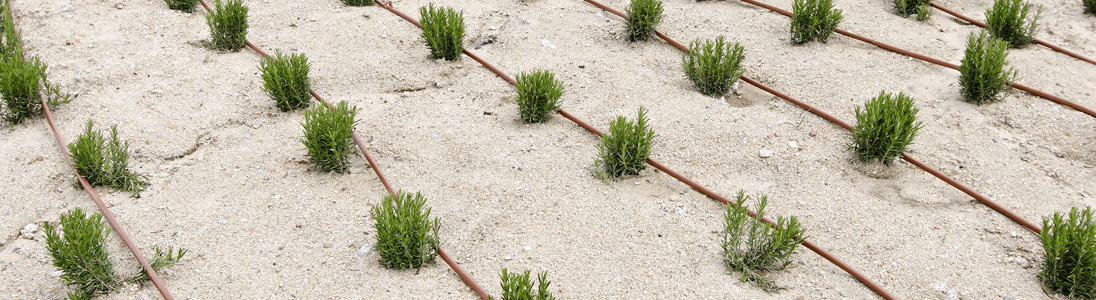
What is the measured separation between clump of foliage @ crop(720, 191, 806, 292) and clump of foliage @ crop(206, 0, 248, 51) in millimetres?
4352

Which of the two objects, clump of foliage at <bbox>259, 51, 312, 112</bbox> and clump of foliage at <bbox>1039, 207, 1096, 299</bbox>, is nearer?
clump of foliage at <bbox>1039, 207, 1096, 299</bbox>

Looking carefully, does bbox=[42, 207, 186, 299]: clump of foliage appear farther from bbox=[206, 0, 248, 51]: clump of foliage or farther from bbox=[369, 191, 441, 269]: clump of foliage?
bbox=[206, 0, 248, 51]: clump of foliage

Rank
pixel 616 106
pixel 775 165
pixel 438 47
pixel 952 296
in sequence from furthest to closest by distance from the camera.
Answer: pixel 438 47
pixel 616 106
pixel 775 165
pixel 952 296

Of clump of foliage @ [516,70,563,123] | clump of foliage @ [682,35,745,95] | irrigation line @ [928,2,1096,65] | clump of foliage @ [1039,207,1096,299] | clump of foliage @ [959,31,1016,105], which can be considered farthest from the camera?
irrigation line @ [928,2,1096,65]

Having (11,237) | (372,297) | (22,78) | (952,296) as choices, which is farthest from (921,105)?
(22,78)

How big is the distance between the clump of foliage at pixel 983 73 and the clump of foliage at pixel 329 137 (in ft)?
13.9

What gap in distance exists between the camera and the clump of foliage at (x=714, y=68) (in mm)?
5277

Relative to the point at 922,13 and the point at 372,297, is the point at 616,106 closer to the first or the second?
the point at 372,297

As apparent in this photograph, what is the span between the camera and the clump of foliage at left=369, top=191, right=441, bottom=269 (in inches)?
143

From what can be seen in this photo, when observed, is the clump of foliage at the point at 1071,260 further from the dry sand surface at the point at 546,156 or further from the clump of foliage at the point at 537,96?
the clump of foliage at the point at 537,96

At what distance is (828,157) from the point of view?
185 inches

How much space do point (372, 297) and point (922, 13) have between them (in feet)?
17.4

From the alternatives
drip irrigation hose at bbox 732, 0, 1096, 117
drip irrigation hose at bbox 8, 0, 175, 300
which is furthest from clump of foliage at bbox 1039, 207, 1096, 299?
drip irrigation hose at bbox 8, 0, 175, 300

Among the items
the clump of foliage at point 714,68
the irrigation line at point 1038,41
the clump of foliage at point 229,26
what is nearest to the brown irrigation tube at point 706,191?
the clump of foliage at point 714,68
